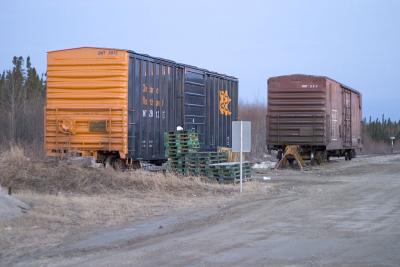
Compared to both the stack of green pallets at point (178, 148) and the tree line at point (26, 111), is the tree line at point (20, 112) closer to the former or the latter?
the tree line at point (26, 111)

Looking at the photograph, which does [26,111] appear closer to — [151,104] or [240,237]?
[151,104]

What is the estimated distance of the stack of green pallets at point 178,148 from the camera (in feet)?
65.9

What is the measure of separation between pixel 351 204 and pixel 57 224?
767cm

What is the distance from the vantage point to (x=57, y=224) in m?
12.1

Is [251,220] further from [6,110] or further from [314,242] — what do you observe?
[6,110]

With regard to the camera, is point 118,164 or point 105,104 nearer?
point 105,104

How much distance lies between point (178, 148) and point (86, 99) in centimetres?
333

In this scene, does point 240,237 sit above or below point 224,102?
below

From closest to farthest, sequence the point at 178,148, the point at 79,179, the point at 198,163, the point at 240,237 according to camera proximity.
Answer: the point at 240,237, the point at 79,179, the point at 198,163, the point at 178,148

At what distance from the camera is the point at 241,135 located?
18.5m

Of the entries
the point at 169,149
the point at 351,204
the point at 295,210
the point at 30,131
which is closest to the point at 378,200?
the point at 351,204

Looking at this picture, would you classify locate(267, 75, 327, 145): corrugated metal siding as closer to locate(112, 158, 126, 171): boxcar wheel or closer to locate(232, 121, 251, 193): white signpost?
locate(232, 121, 251, 193): white signpost

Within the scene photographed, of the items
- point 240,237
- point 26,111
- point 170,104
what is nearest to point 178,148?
point 170,104

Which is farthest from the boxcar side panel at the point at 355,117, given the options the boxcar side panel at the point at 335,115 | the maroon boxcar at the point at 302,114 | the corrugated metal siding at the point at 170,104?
the corrugated metal siding at the point at 170,104
